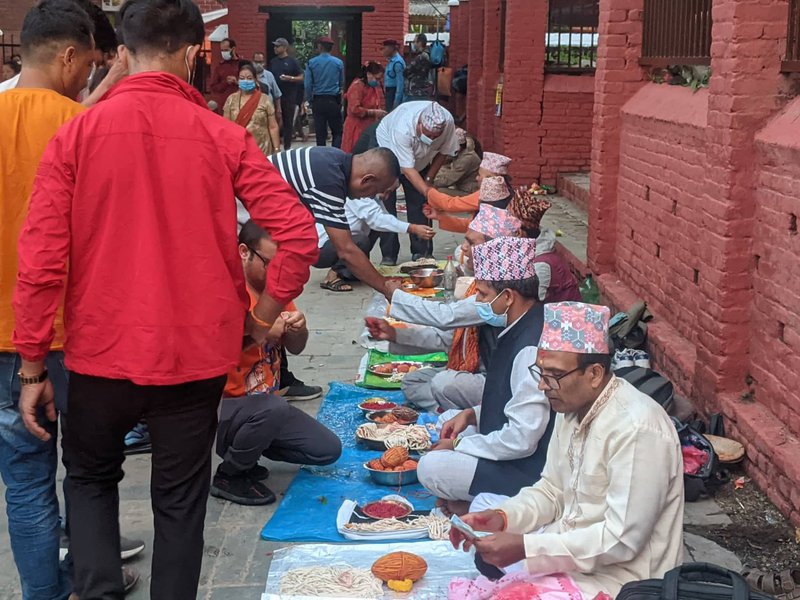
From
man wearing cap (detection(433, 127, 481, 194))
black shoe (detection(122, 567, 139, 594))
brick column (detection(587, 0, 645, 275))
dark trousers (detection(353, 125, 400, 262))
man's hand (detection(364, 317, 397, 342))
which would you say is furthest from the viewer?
man wearing cap (detection(433, 127, 481, 194))

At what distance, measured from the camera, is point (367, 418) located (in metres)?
6.61

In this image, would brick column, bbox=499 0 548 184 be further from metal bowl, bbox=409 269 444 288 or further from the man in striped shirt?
the man in striped shirt

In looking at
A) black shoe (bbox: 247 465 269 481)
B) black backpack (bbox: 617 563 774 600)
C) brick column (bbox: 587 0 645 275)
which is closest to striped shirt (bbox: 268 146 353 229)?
black shoe (bbox: 247 465 269 481)

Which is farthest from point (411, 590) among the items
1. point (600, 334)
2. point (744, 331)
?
point (744, 331)

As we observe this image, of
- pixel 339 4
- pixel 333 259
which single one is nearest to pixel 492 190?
pixel 333 259

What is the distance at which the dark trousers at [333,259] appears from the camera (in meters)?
9.32

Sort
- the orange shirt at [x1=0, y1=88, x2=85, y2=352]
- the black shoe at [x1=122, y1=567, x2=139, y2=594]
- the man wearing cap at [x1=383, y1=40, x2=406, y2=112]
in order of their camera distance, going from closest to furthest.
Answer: the orange shirt at [x1=0, y1=88, x2=85, y2=352]
the black shoe at [x1=122, y1=567, x2=139, y2=594]
the man wearing cap at [x1=383, y1=40, x2=406, y2=112]

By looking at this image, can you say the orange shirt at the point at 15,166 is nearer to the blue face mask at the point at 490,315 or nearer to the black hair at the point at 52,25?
the black hair at the point at 52,25

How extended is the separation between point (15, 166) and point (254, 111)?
10.8 m

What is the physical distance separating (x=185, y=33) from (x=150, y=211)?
604 millimetres

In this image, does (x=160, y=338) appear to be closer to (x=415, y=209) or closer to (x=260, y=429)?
(x=260, y=429)

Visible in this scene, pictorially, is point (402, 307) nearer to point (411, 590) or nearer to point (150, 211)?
point (411, 590)

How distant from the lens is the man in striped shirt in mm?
6918

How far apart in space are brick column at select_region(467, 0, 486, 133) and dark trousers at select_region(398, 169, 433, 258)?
897 centimetres
